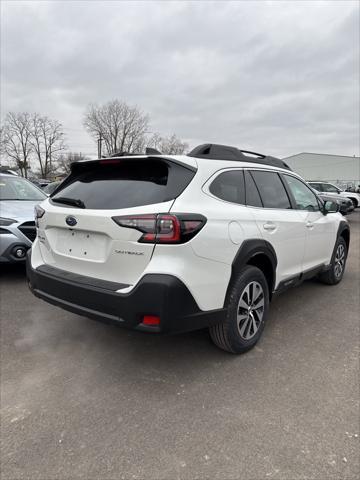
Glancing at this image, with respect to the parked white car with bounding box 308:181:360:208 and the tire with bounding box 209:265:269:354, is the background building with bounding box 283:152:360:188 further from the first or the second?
the tire with bounding box 209:265:269:354

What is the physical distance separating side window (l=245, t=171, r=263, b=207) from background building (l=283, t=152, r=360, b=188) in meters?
56.1

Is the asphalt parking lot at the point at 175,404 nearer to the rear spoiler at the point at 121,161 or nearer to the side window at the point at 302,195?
the side window at the point at 302,195

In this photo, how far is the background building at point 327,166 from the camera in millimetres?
54969

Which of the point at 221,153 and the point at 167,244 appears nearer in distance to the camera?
the point at 167,244

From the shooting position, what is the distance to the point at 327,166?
187 feet

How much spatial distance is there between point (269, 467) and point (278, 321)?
2029 millimetres

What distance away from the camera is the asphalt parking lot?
1832mm

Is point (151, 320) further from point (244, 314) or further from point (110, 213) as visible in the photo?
point (244, 314)

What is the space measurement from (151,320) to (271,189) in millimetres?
1968

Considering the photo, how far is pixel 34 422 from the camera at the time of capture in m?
2.13

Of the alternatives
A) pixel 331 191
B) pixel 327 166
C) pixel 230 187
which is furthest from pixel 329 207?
pixel 327 166

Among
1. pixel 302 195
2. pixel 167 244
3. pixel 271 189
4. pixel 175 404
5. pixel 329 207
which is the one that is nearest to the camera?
pixel 167 244

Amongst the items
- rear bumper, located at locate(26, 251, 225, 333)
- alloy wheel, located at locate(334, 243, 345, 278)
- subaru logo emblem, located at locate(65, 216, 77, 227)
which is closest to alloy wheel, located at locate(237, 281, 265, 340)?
rear bumper, located at locate(26, 251, 225, 333)

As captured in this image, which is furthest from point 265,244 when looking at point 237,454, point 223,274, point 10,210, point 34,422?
point 10,210
